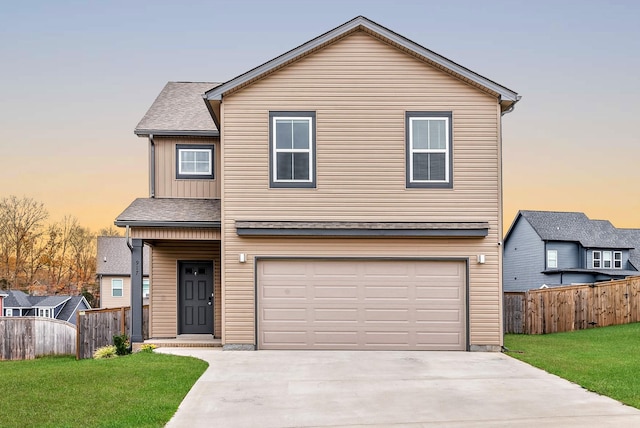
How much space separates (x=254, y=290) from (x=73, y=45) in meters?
19.4

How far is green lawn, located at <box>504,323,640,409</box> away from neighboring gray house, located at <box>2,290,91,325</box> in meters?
30.3

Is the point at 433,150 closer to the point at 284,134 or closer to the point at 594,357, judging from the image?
the point at 284,134

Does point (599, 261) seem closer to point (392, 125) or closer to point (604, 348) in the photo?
point (604, 348)

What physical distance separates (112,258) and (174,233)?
25.7 m

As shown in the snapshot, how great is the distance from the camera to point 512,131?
3025 cm

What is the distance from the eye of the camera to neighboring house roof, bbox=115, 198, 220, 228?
15.7 meters

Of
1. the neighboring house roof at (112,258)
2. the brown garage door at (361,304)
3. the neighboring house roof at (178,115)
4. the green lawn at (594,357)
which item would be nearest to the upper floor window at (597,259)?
the green lawn at (594,357)

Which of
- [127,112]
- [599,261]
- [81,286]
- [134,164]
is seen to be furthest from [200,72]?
[81,286]

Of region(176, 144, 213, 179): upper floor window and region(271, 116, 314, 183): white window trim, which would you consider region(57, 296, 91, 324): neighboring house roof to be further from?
region(271, 116, 314, 183): white window trim

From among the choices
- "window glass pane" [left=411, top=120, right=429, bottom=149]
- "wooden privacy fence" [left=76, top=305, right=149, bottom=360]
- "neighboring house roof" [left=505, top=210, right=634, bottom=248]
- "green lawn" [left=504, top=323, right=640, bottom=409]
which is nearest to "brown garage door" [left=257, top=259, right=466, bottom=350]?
"green lawn" [left=504, top=323, right=640, bottom=409]

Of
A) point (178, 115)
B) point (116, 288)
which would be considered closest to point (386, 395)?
point (178, 115)

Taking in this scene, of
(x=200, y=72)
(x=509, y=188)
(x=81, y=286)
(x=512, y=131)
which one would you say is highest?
(x=200, y=72)

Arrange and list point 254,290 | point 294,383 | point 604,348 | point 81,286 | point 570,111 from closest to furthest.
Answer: point 294,383 < point 254,290 < point 604,348 < point 570,111 < point 81,286

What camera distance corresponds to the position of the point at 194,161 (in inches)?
715
